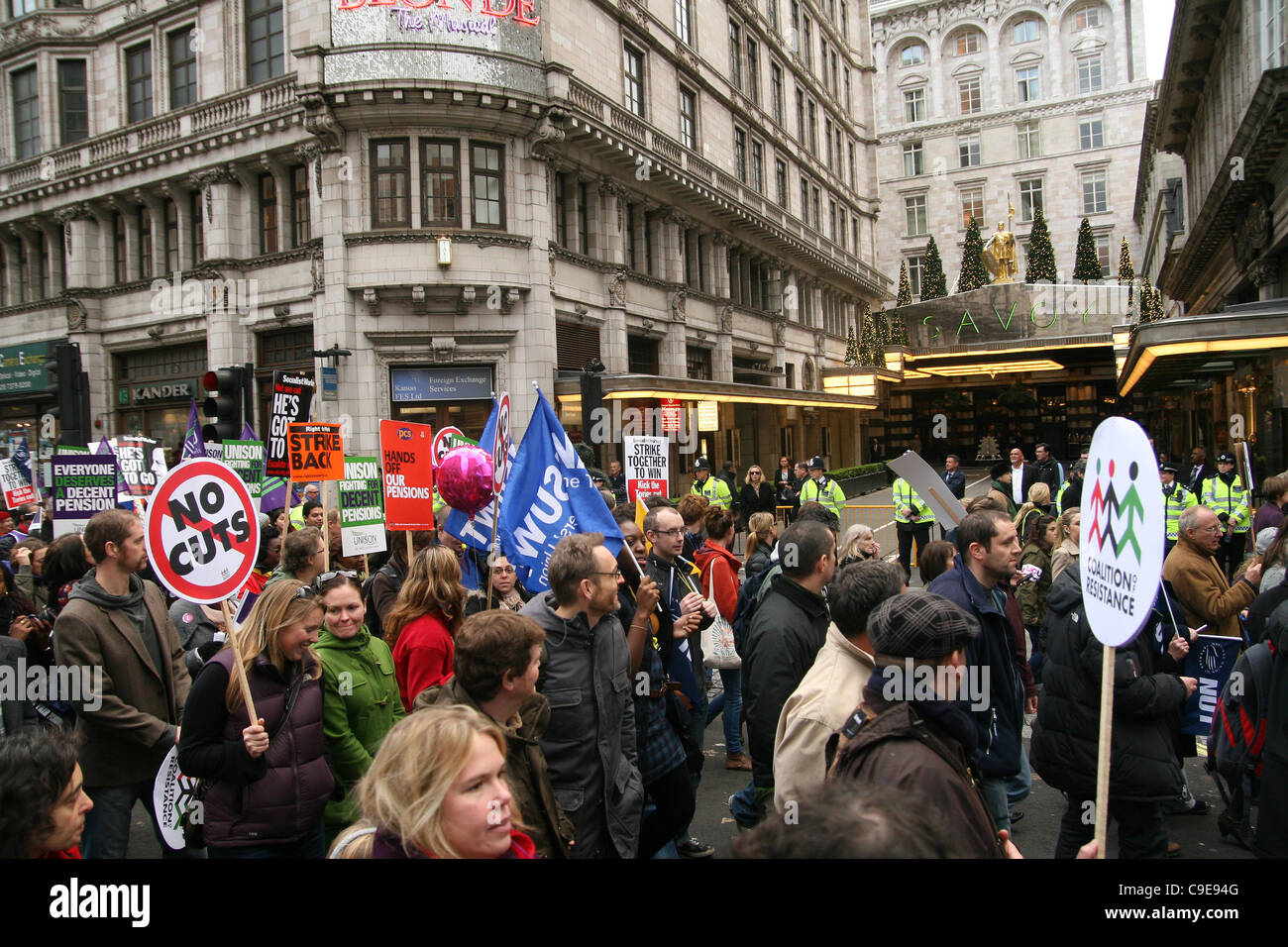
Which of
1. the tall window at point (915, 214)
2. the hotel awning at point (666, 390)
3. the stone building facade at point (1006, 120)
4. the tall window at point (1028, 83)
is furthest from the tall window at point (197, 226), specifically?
the tall window at point (1028, 83)

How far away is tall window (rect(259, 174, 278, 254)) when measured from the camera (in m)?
23.1

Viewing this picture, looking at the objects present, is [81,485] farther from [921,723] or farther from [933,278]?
[933,278]

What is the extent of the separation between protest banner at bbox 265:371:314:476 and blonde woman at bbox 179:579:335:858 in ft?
17.1

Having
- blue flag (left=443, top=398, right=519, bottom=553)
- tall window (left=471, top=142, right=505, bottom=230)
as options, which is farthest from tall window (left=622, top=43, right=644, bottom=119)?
blue flag (left=443, top=398, right=519, bottom=553)

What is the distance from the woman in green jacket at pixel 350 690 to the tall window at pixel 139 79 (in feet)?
88.4

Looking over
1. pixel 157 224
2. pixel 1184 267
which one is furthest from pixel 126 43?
pixel 1184 267

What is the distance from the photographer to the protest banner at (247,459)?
973 centimetres

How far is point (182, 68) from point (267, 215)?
529cm

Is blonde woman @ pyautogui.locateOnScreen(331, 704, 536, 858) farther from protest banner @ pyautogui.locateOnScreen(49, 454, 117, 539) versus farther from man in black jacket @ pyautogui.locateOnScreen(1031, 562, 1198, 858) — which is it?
protest banner @ pyautogui.locateOnScreen(49, 454, 117, 539)

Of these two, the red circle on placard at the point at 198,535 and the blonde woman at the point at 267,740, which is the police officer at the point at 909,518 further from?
the blonde woman at the point at 267,740

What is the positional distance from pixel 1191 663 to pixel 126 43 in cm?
3055

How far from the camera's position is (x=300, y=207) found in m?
22.4

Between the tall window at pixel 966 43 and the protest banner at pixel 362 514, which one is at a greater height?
the tall window at pixel 966 43

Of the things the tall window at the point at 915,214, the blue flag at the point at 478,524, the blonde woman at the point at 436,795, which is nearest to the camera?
the blonde woman at the point at 436,795
